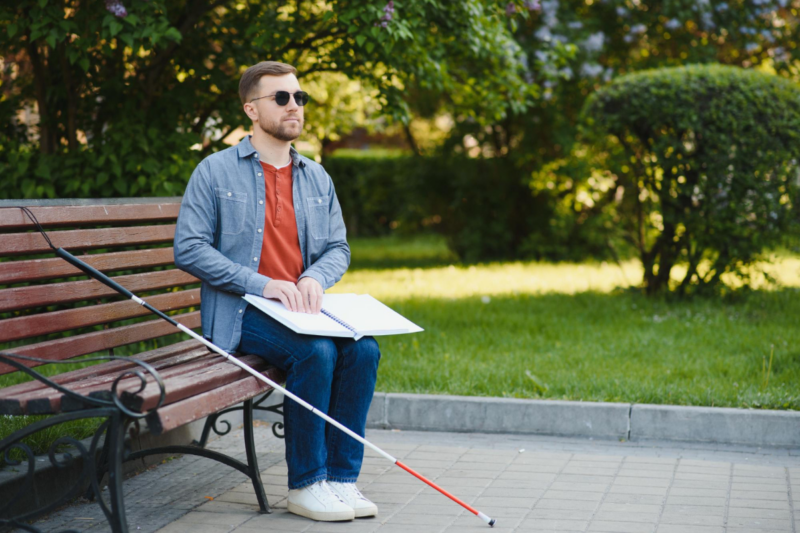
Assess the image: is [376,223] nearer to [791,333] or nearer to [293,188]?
[791,333]

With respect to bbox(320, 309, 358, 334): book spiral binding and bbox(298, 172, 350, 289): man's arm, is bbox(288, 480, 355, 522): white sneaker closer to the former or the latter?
bbox(320, 309, 358, 334): book spiral binding

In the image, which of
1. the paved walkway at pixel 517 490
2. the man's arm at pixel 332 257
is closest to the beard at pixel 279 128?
the man's arm at pixel 332 257

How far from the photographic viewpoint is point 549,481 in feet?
13.3

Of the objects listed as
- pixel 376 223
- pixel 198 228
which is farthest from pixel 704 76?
pixel 376 223

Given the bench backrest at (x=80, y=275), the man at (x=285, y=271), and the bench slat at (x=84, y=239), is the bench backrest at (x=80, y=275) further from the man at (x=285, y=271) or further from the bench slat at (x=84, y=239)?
the man at (x=285, y=271)

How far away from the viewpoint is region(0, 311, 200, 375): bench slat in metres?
3.37

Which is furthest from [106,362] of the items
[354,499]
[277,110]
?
[277,110]

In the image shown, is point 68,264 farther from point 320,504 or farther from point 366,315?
point 320,504

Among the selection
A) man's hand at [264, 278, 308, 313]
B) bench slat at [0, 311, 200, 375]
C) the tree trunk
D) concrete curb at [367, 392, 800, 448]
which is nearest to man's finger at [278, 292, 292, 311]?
man's hand at [264, 278, 308, 313]

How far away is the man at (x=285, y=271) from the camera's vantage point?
137 inches

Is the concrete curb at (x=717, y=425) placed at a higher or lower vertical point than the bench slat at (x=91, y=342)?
lower

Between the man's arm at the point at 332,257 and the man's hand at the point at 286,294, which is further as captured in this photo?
the man's arm at the point at 332,257

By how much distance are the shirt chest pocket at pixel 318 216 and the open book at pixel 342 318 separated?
0.92 ft

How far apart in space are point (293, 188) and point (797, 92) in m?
5.60
